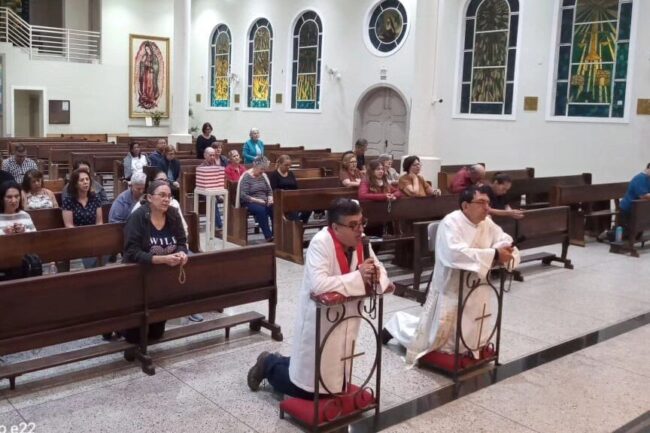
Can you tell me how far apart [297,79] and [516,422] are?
1751 cm

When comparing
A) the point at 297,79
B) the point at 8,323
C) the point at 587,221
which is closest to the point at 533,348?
the point at 8,323

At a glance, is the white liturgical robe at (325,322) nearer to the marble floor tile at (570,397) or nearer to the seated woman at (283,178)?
the marble floor tile at (570,397)

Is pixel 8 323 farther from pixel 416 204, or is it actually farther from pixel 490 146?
pixel 490 146

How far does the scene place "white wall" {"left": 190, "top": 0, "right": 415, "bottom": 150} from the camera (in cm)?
1830

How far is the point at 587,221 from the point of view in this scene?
36.7ft

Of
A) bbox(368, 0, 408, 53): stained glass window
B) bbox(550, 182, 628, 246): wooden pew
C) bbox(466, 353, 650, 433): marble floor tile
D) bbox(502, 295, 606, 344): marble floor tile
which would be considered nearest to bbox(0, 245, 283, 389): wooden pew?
bbox(466, 353, 650, 433): marble floor tile

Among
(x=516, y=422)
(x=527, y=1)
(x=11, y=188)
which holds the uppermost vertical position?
(x=527, y=1)

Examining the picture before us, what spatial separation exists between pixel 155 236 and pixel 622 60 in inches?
448

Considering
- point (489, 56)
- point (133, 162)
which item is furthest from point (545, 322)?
point (489, 56)

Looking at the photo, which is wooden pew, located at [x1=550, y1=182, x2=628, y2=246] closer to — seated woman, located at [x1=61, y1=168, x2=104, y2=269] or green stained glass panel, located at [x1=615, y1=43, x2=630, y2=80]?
green stained glass panel, located at [x1=615, y1=43, x2=630, y2=80]

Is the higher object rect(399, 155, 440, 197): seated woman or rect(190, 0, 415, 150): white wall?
rect(190, 0, 415, 150): white wall

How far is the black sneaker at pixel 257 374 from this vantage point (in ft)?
14.4

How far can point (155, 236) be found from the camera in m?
5.05

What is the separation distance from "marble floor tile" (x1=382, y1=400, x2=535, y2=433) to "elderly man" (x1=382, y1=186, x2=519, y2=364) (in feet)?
2.08
